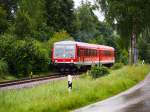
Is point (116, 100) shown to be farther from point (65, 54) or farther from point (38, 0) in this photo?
point (38, 0)

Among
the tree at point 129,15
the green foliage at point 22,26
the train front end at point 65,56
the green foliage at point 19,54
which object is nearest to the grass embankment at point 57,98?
the green foliage at point 19,54

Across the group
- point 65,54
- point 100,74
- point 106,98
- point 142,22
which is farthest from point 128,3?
point 106,98

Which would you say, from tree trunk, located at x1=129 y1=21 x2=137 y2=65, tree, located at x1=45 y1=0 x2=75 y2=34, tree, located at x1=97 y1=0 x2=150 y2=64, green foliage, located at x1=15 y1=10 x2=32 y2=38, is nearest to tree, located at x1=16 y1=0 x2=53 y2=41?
tree, located at x1=45 y1=0 x2=75 y2=34

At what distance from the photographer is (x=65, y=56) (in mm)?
48594

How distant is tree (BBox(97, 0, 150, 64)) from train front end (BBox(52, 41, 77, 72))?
442 centimetres

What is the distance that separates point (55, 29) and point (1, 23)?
22.4 m

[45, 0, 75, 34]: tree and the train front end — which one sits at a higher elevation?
[45, 0, 75, 34]: tree

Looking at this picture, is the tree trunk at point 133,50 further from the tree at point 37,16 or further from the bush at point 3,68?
the tree at point 37,16

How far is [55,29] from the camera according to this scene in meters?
90.8

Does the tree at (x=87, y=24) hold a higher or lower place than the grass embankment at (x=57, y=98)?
higher

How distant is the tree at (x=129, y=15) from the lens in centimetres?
4544

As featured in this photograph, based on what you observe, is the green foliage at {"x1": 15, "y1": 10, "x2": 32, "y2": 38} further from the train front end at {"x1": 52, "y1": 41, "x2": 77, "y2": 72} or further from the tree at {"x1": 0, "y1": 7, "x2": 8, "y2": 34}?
the train front end at {"x1": 52, "y1": 41, "x2": 77, "y2": 72}

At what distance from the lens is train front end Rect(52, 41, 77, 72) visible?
47938 millimetres

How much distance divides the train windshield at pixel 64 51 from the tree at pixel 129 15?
4.45 meters
